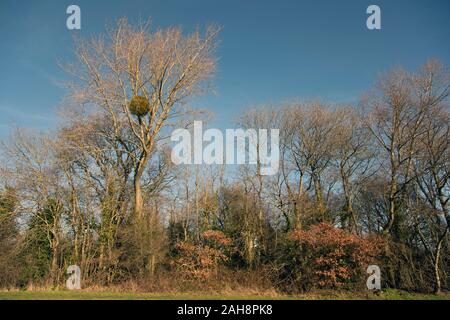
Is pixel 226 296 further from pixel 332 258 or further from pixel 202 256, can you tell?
pixel 332 258

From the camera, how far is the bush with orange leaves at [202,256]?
18062mm

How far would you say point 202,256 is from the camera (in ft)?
60.5

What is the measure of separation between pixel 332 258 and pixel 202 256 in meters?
6.57

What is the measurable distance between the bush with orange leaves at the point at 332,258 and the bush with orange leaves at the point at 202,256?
13.0ft

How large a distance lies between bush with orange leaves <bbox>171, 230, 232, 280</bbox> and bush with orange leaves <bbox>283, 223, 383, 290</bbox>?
3.96 meters

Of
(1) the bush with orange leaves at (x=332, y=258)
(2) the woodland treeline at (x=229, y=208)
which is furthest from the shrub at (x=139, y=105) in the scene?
(1) the bush with orange leaves at (x=332, y=258)

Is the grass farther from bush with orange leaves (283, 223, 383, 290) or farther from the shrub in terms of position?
the shrub

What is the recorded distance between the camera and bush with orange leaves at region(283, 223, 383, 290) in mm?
16266

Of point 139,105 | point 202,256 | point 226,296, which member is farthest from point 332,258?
point 139,105

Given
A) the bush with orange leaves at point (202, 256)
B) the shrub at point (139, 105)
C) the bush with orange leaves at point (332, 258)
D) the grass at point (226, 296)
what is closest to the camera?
the grass at point (226, 296)

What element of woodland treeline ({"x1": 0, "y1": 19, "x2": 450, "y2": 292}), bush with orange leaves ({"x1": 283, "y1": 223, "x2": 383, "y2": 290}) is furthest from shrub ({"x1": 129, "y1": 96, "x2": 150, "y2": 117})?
bush with orange leaves ({"x1": 283, "y1": 223, "x2": 383, "y2": 290})

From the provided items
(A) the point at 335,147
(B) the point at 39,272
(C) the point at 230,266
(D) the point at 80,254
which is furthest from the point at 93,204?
(A) the point at 335,147

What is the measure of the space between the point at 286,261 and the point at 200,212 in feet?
28.9

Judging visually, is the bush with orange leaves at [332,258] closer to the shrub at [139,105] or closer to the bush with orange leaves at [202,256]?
the bush with orange leaves at [202,256]
